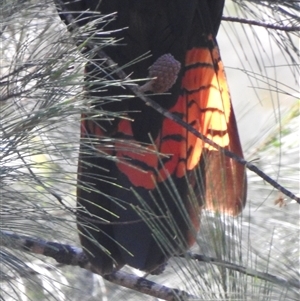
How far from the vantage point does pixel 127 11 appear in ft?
4.83

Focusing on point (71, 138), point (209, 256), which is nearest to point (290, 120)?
point (71, 138)

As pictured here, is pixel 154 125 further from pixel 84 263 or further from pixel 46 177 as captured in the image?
pixel 46 177

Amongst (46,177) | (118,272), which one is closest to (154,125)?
(118,272)

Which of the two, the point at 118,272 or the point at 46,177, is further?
the point at 118,272

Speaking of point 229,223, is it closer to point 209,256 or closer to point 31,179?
point 209,256

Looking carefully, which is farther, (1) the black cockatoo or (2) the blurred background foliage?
(1) the black cockatoo

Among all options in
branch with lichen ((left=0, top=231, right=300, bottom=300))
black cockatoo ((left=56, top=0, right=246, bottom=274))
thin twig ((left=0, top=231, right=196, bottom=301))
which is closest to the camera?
branch with lichen ((left=0, top=231, right=300, bottom=300))

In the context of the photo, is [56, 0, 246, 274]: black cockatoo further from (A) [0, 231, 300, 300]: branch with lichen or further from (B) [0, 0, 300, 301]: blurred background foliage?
(B) [0, 0, 300, 301]: blurred background foliage

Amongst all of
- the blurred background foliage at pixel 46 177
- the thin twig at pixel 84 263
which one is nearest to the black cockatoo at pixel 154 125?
the thin twig at pixel 84 263

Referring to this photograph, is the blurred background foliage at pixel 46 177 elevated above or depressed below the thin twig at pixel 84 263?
above

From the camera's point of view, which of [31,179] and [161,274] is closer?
[31,179]

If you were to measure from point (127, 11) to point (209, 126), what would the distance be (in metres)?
0.27

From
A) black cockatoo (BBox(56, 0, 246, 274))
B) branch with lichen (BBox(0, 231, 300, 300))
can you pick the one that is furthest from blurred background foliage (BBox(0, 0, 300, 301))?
black cockatoo (BBox(56, 0, 246, 274))

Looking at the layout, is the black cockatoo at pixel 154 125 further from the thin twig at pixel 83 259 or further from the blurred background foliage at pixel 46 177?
the blurred background foliage at pixel 46 177
